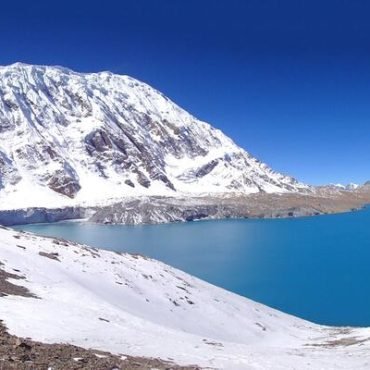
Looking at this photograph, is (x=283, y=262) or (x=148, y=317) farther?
(x=283, y=262)

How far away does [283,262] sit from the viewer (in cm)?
10769

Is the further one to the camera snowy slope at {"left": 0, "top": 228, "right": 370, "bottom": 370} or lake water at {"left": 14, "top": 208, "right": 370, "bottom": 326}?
lake water at {"left": 14, "top": 208, "right": 370, "bottom": 326}

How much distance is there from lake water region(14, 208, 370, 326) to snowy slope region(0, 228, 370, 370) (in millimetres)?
21380

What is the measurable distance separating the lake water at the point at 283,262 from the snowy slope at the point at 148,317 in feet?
70.1

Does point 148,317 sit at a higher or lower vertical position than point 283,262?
higher

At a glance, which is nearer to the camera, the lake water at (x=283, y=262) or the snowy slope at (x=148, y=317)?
the snowy slope at (x=148, y=317)

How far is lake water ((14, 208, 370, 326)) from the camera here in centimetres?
6800

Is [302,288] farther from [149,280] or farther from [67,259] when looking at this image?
[67,259]

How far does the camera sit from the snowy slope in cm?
1894

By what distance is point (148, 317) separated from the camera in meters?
31.0

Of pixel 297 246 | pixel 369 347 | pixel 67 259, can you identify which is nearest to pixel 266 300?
pixel 67 259

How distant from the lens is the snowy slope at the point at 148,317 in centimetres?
1894

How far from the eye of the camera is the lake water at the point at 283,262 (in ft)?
223

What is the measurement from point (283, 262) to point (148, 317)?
80.7 meters
